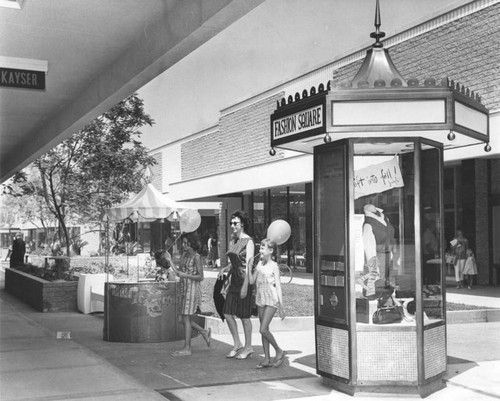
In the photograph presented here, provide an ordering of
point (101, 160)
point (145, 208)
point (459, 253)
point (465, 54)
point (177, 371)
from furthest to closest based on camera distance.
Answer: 1. point (101, 160)
2. point (459, 253)
3. point (465, 54)
4. point (145, 208)
5. point (177, 371)

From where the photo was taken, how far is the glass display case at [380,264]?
22.7 feet

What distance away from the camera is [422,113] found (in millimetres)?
6691

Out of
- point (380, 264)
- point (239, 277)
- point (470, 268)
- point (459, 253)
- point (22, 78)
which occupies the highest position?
point (22, 78)

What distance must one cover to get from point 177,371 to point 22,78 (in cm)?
453

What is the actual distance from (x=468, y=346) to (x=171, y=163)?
1414 inches

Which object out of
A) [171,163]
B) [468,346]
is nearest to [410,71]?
[468,346]

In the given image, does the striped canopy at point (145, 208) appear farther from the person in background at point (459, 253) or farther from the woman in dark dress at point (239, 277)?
the person in background at point (459, 253)

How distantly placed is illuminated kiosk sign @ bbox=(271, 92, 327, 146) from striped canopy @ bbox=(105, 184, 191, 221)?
24.3ft

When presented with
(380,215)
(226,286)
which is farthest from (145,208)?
(380,215)

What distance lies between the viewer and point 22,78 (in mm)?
9430

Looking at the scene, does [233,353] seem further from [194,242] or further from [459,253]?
[459,253]

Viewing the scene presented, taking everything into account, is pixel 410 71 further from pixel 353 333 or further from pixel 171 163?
pixel 171 163

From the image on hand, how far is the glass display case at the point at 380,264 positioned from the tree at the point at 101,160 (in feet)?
Answer: 49.5

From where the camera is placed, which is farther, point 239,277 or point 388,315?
point 239,277
